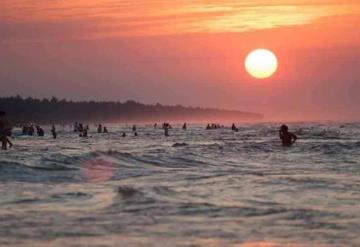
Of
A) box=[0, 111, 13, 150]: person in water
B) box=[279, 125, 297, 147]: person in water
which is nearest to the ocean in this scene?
box=[0, 111, 13, 150]: person in water

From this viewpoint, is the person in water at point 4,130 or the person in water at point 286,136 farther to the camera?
the person in water at point 286,136

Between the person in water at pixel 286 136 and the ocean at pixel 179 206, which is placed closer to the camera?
the ocean at pixel 179 206

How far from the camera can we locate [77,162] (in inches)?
1072

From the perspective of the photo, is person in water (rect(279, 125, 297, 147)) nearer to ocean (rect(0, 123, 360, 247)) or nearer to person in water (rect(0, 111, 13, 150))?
person in water (rect(0, 111, 13, 150))

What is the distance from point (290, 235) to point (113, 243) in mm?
2771

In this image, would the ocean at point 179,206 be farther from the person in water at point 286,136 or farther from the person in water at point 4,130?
the person in water at point 286,136

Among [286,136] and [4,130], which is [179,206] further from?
[286,136]

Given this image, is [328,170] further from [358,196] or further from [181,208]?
[181,208]

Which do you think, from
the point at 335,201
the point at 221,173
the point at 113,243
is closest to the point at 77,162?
the point at 221,173

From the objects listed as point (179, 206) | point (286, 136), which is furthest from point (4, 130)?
point (179, 206)

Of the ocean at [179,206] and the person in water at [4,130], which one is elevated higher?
the person in water at [4,130]

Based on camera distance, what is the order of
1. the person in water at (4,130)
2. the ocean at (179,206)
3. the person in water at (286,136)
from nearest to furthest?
1. the ocean at (179,206)
2. the person in water at (4,130)
3. the person in water at (286,136)

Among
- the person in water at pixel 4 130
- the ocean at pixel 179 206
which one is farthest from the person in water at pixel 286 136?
the ocean at pixel 179 206

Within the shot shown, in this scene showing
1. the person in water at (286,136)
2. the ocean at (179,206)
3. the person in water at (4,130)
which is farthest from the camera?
the person in water at (286,136)
